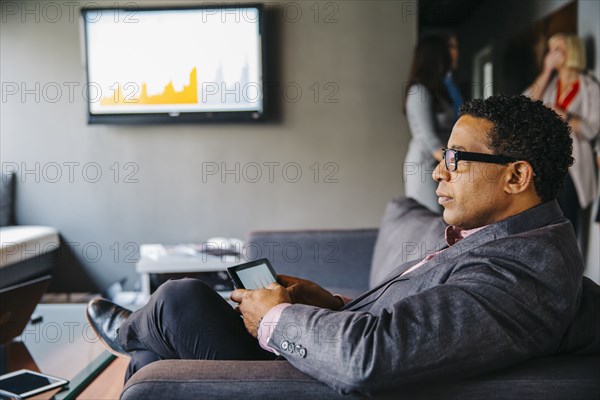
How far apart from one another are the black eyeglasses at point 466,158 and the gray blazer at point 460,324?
169mm

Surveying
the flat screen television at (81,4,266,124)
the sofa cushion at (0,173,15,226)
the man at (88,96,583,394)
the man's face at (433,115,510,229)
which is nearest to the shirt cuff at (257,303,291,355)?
the man at (88,96,583,394)

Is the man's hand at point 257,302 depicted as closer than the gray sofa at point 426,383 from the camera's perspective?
No

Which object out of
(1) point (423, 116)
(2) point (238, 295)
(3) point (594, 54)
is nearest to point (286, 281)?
(2) point (238, 295)

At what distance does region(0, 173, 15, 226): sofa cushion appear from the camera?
3.58 m

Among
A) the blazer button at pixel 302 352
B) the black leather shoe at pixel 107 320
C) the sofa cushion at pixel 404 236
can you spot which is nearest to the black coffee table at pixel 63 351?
the black leather shoe at pixel 107 320

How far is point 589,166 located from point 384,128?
48.5 inches

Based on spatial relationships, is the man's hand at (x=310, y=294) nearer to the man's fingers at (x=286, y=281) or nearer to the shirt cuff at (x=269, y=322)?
the man's fingers at (x=286, y=281)

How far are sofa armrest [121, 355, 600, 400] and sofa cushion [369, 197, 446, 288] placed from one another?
2.62 ft

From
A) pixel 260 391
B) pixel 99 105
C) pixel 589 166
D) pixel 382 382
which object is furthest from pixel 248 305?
pixel 589 166

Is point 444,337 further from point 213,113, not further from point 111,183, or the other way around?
point 111,183

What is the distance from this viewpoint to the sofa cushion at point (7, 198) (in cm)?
358

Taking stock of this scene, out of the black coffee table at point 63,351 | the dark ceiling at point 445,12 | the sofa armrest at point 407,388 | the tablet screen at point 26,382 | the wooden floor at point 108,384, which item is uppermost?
the dark ceiling at point 445,12

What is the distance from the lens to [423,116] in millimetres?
3242

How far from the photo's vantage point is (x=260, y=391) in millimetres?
998
